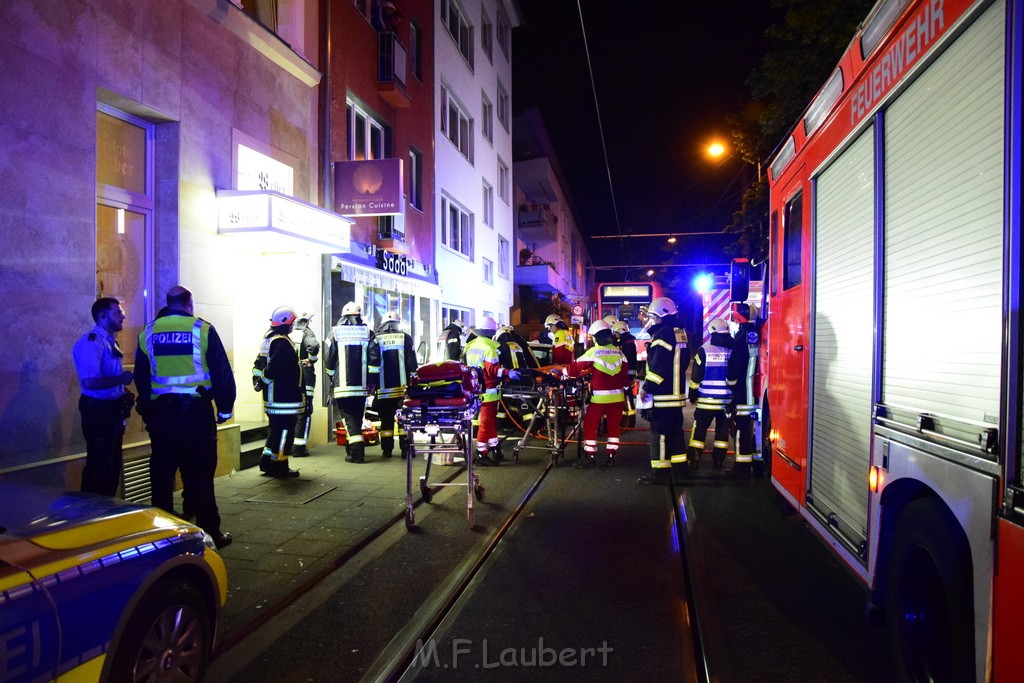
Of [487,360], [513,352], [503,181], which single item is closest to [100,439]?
[487,360]

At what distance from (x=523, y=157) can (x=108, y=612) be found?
34476 millimetres

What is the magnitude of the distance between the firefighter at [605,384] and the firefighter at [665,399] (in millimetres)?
743

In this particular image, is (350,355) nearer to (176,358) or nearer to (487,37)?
(176,358)

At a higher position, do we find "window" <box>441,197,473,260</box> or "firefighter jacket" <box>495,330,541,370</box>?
"window" <box>441,197,473,260</box>

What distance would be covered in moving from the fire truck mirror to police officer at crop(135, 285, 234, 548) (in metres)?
5.54

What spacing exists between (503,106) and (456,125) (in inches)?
282

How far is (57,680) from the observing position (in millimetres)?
2219

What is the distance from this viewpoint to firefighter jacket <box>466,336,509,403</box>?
8.65 m

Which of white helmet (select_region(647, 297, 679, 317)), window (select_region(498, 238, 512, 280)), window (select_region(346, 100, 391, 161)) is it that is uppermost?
window (select_region(346, 100, 391, 161))

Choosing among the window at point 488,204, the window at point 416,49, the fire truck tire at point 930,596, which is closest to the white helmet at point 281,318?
the fire truck tire at point 930,596

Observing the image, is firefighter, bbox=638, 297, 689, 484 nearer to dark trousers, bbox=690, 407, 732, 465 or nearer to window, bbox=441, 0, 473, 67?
dark trousers, bbox=690, 407, 732, 465

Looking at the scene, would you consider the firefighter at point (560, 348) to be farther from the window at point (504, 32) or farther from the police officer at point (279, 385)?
the window at point (504, 32)

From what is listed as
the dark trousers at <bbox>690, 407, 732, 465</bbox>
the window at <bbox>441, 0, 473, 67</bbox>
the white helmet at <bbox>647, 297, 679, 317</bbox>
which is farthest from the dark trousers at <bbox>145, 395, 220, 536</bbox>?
the window at <bbox>441, 0, 473, 67</bbox>

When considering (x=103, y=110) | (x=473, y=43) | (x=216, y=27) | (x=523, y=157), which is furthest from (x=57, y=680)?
(x=523, y=157)
